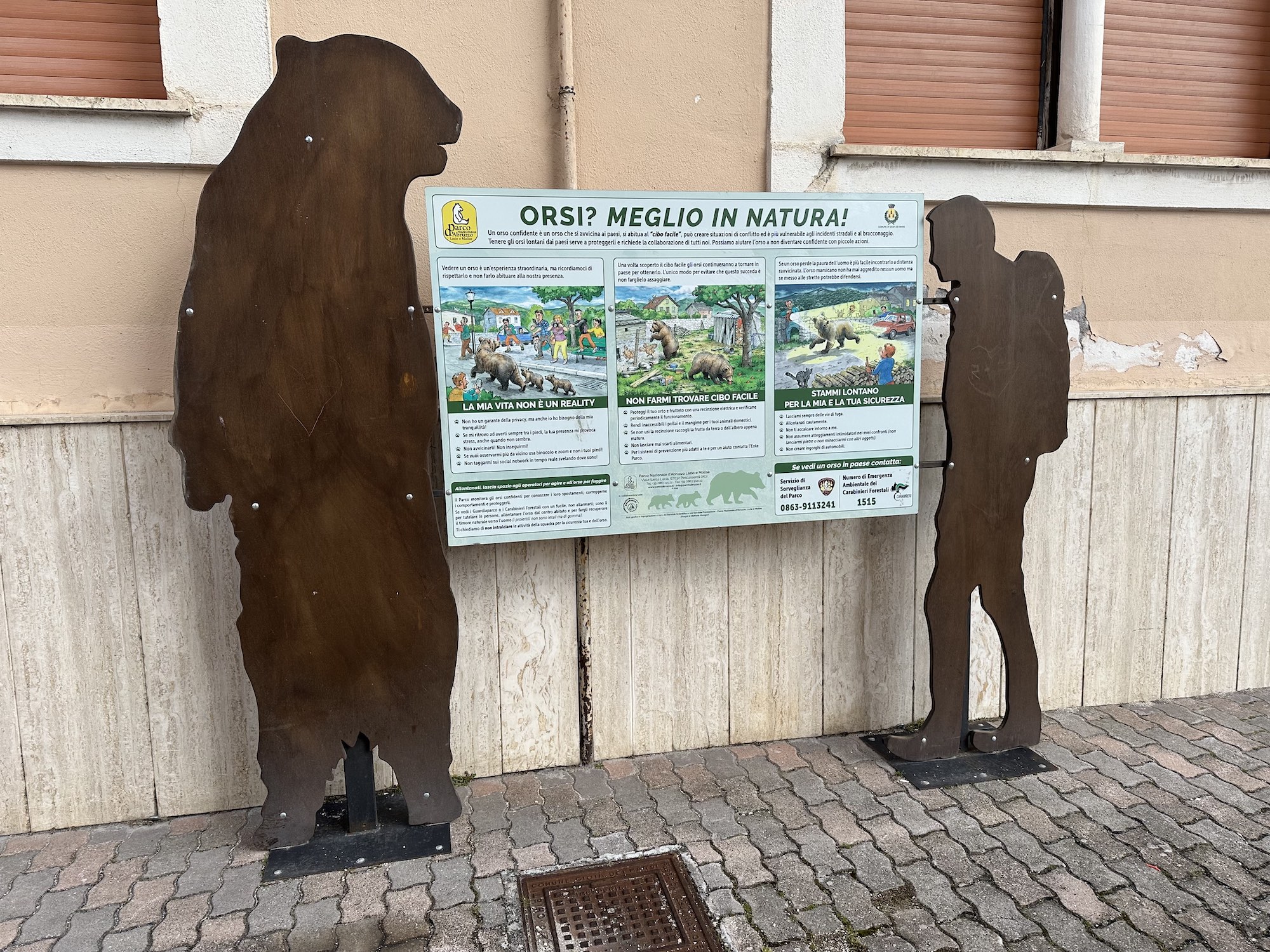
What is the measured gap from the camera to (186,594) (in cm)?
353

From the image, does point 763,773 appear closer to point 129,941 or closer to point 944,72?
point 129,941

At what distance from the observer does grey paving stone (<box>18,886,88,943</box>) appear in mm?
2875

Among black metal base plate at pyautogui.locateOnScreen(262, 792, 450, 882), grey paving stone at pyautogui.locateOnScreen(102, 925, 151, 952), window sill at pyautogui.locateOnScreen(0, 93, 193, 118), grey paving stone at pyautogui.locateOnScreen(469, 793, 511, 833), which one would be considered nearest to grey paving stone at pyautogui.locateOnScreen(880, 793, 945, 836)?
grey paving stone at pyautogui.locateOnScreen(469, 793, 511, 833)

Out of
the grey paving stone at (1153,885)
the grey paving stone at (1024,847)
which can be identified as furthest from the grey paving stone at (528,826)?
the grey paving stone at (1153,885)

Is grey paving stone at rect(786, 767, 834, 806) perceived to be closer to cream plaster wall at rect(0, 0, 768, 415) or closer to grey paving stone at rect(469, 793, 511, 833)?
grey paving stone at rect(469, 793, 511, 833)

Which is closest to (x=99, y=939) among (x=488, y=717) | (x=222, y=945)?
(x=222, y=945)

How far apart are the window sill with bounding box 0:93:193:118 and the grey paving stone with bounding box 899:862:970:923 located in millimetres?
3905

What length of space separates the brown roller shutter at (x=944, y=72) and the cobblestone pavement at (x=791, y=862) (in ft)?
9.91

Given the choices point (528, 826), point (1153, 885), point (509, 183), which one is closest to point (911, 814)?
point (1153, 885)

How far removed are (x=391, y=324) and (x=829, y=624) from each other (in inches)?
97.1

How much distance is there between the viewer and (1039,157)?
13.5 ft

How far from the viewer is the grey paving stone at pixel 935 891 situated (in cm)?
291

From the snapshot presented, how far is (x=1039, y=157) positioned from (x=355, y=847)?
425cm

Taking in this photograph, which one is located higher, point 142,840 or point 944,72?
point 944,72
